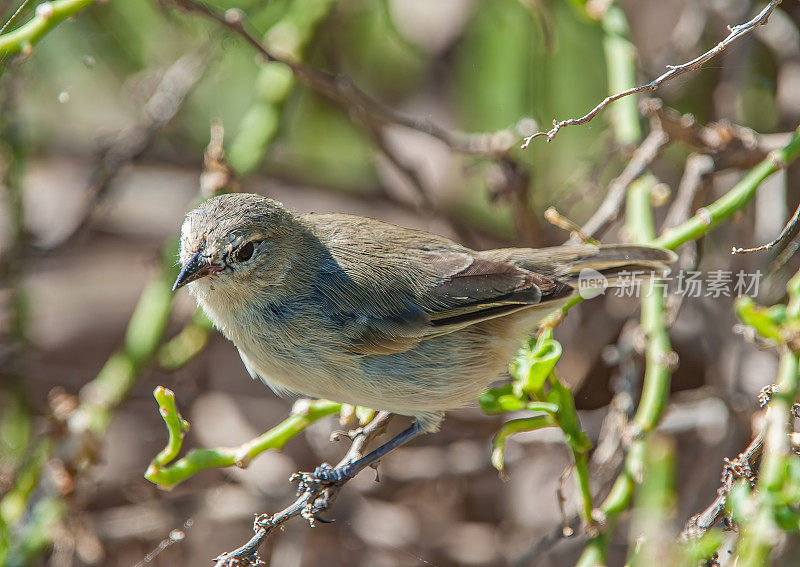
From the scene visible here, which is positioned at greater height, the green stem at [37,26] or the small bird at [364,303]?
the green stem at [37,26]

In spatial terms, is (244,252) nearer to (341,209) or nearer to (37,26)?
(37,26)

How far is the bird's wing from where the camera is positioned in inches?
124

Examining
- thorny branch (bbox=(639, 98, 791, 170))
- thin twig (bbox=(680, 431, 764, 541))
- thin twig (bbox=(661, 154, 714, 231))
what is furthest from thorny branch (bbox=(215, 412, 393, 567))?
thorny branch (bbox=(639, 98, 791, 170))

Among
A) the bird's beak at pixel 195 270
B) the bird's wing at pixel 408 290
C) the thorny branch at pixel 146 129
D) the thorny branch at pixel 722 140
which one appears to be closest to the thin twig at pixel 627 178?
the thorny branch at pixel 722 140

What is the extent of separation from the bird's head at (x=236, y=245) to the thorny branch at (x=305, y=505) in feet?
2.24

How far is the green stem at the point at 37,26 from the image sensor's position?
2443 mm

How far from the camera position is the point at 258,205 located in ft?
10.2

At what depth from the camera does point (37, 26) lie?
2479mm

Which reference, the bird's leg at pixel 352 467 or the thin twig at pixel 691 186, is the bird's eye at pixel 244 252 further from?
the thin twig at pixel 691 186

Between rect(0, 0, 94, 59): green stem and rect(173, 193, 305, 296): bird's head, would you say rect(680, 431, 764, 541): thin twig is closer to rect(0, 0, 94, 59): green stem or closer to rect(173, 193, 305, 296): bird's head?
rect(173, 193, 305, 296): bird's head

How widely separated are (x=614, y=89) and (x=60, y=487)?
2.96 meters

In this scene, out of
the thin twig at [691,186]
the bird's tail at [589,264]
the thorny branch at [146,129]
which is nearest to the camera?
the bird's tail at [589,264]

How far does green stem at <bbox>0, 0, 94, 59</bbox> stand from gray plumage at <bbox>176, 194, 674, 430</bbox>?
2.61 ft

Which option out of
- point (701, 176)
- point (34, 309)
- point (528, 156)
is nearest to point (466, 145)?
point (528, 156)
